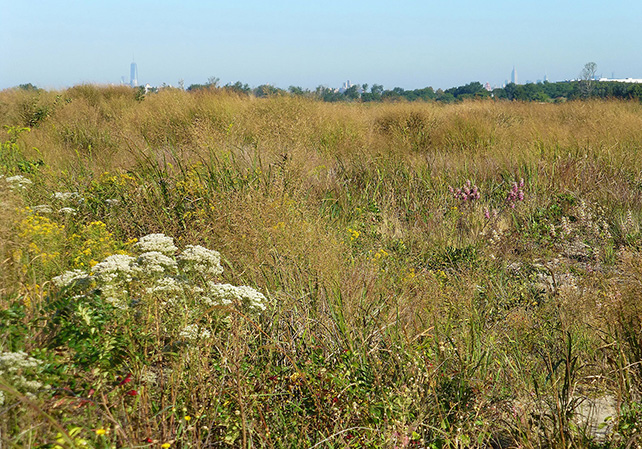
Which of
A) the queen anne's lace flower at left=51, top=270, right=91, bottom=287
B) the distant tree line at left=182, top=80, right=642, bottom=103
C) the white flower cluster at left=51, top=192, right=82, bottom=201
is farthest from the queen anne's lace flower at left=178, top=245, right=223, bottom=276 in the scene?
the distant tree line at left=182, top=80, right=642, bottom=103

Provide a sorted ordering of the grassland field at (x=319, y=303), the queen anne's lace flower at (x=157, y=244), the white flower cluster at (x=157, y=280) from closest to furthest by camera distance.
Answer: the grassland field at (x=319, y=303) → the white flower cluster at (x=157, y=280) → the queen anne's lace flower at (x=157, y=244)

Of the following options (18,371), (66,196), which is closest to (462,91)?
(66,196)

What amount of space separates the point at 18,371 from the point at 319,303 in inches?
63.4

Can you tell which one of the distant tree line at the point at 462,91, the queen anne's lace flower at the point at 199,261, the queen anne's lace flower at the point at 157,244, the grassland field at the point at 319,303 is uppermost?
the distant tree line at the point at 462,91

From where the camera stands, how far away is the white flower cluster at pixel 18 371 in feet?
4.83

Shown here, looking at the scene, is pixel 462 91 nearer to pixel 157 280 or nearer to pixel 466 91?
pixel 466 91

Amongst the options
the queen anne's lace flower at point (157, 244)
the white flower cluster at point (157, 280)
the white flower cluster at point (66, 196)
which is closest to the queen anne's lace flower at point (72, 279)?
the white flower cluster at point (157, 280)

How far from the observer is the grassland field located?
187cm

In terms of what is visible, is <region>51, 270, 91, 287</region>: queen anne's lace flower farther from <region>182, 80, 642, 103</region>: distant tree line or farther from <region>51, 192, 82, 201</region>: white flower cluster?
<region>182, 80, 642, 103</region>: distant tree line

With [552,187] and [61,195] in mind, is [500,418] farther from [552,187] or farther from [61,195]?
[552,187]

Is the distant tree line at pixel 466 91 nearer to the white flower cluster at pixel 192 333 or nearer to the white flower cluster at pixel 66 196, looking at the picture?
the white flower cluster at pixel 66 196

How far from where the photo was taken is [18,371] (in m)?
1.55

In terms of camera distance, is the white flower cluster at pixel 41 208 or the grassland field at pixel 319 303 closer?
the grassland field at pixel 319 303

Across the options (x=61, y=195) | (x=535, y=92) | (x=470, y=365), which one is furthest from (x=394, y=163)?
(x=535, y=92)
